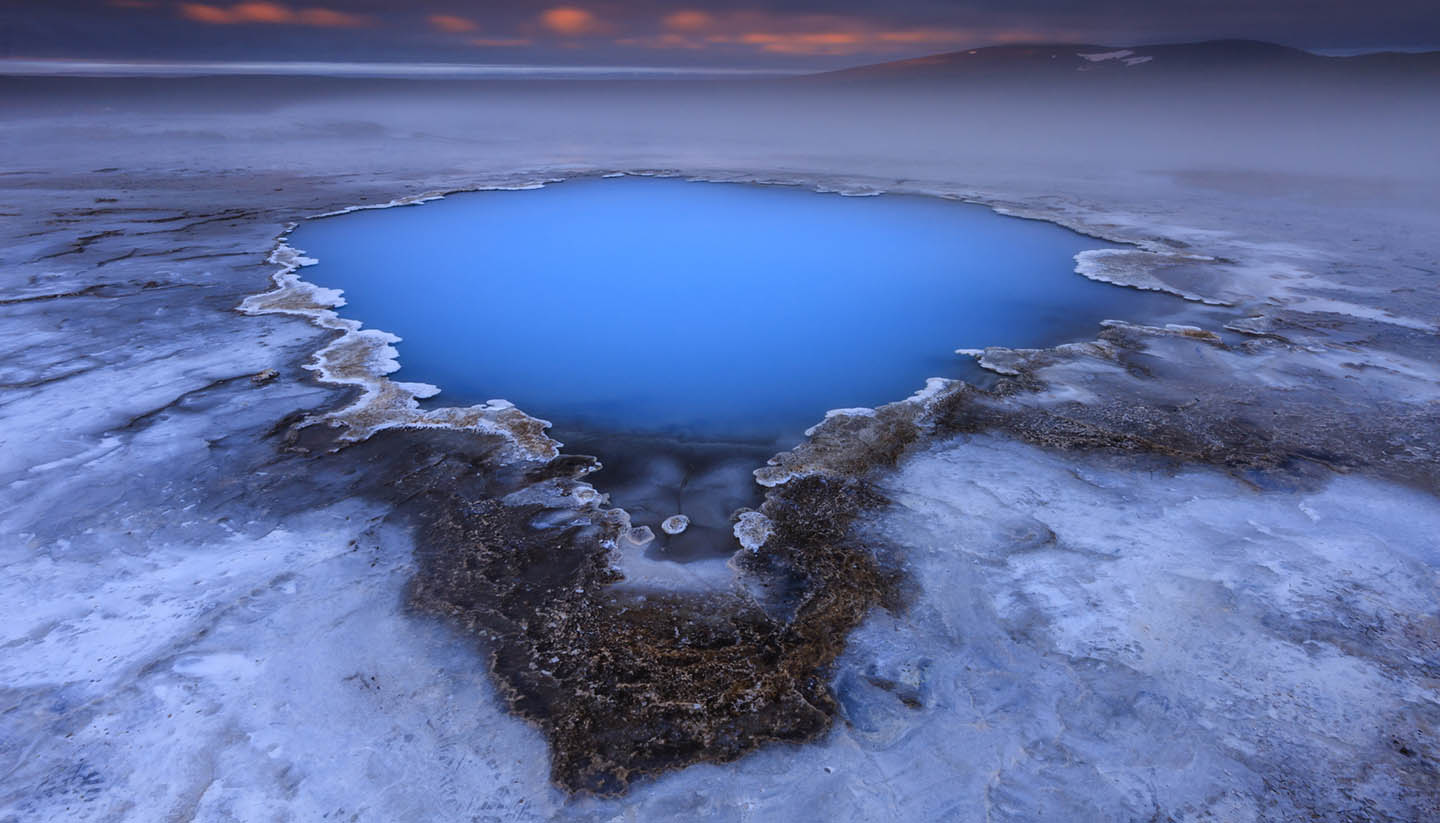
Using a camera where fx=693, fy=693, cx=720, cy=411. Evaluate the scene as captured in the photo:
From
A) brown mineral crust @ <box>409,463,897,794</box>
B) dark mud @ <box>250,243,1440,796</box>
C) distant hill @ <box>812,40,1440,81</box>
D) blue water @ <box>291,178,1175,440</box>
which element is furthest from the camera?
distant hill @ <box>812,40,1440,81</box>

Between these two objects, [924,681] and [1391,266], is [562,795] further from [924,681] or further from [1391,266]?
[1391,266]

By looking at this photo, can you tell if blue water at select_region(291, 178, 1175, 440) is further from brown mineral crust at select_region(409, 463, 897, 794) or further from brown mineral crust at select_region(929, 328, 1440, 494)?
brown mineral crust at select_region(409, 463, 897, 794)

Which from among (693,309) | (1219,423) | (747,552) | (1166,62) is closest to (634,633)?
(747,552)

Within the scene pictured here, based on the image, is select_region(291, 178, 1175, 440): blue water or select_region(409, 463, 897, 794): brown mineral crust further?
select_region(291, 178, 1175, 440): blue water

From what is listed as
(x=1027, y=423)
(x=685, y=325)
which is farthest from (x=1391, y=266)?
(x=685, y=325)

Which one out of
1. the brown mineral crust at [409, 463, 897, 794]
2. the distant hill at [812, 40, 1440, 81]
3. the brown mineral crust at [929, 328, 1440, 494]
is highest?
the distant hill at [812, 40, 1440, 81]

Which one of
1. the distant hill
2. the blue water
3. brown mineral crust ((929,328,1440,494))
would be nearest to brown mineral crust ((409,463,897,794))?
the blue water
